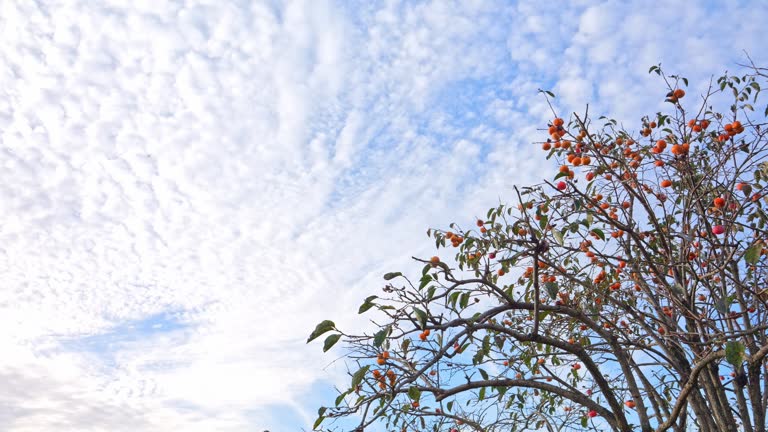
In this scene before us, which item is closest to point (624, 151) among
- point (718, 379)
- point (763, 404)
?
point (718, 379)

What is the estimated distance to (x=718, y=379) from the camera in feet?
11.3

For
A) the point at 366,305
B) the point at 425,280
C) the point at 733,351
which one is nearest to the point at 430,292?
the point at 425,280

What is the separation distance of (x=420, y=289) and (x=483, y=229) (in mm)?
1154

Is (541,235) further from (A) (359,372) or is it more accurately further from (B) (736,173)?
(B) (736,173)

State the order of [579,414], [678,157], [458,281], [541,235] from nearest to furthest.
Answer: [458,281]
[541,235]
[678,157]
[579,414]

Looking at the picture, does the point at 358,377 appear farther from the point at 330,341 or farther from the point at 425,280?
the point at 425,280

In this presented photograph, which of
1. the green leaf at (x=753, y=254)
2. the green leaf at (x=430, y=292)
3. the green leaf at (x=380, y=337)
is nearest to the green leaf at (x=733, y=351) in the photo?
the green leaf at (x=753, y=254)

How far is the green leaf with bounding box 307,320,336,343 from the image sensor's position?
2164 mm

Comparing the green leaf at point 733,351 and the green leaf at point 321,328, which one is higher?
the green leaf at point 321,328

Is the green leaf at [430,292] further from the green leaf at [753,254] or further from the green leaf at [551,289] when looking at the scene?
the green leaf at [753,254]

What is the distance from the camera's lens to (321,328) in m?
2.18

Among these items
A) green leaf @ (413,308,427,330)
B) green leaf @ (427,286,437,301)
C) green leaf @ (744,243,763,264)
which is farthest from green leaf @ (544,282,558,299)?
green leaf @ (744,243,763,264)

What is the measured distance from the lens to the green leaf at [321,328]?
2.16 meters

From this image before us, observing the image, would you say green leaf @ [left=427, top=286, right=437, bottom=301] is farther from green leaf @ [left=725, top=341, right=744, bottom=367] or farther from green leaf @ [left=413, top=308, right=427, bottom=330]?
green leaf @ [left=725, top=341, right=744, bottom=367]
